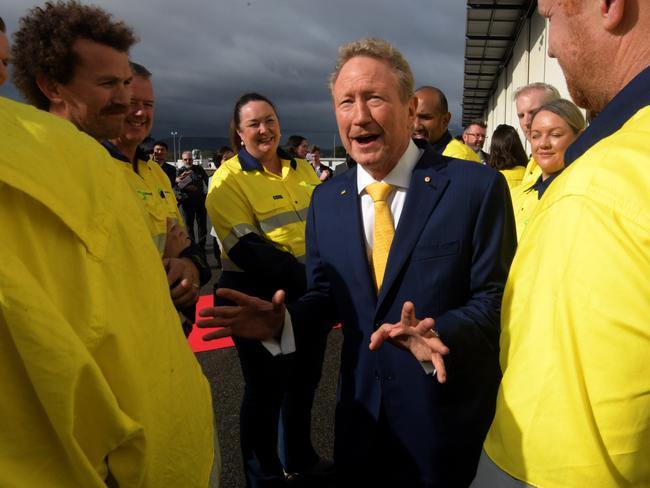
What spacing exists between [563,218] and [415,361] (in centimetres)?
109

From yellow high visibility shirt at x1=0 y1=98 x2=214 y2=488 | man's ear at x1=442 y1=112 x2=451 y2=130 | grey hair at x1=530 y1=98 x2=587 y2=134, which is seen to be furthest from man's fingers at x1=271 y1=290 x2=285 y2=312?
man's ear at x1=442 y1=112 x2=451 y2=130

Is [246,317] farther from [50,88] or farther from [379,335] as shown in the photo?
[50,88]

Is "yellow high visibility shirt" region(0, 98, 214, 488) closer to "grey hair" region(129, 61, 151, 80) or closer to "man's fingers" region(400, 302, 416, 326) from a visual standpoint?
"man's fingers" region(400, 302, 416, 326)

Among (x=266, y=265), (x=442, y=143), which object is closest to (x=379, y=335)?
(x=266, y=265)

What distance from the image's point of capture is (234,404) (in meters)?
3.68

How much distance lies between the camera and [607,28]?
86 centimetres

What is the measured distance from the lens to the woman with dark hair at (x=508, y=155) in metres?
4.00

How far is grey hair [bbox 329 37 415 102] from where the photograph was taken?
1922 millimetres

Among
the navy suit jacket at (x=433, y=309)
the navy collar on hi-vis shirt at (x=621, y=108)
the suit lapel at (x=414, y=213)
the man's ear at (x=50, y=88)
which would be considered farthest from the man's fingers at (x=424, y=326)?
the man's ear at (x=50, y=88)

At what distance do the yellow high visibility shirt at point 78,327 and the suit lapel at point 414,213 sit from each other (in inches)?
37.6

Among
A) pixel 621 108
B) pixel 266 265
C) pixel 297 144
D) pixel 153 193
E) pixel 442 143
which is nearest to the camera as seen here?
pixel 621 108

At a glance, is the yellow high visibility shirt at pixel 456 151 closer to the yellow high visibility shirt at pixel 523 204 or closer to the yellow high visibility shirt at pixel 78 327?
the yellow high visibility shirt at pixel 523 204

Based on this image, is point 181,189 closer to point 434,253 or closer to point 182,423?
point 434,253

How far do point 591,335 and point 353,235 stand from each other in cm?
123
